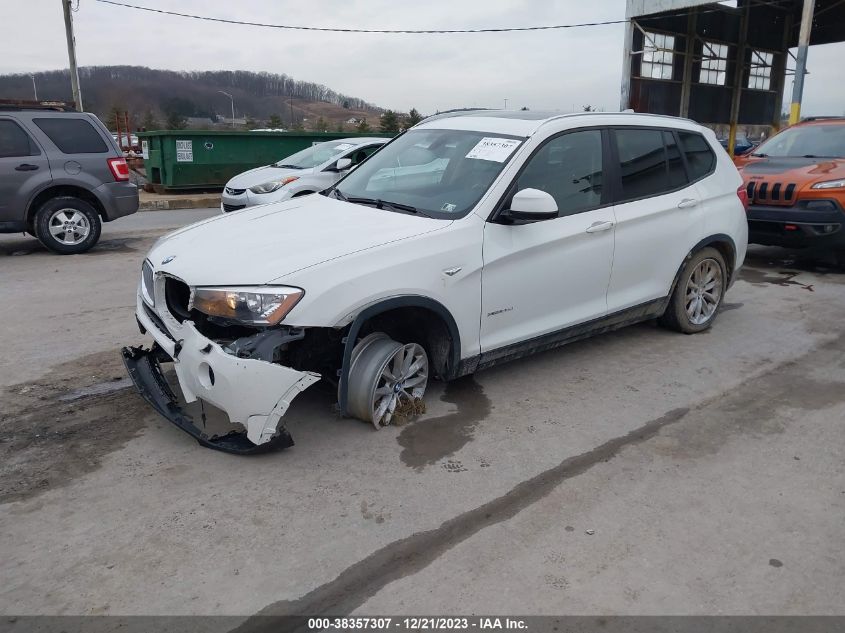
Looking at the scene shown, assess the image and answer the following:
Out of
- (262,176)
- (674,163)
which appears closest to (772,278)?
(674,163)

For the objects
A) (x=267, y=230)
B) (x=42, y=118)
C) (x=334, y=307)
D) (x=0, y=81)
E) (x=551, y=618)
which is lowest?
(x=551, y=618)

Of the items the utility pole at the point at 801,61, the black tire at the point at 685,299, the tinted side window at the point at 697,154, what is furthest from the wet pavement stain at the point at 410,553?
the utility pole at the point at 801,61

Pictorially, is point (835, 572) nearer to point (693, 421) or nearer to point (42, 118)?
point (693, 421)

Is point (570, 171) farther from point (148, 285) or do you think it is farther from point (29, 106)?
point (29, 106)

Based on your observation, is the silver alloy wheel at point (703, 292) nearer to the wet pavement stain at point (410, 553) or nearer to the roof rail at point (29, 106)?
the wet pavement stain at point (410, 553)

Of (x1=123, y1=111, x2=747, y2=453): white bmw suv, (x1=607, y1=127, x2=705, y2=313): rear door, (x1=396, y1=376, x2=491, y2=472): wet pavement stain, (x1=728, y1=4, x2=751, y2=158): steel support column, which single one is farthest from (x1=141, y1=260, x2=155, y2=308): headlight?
(x1=728, y1=4, x2=751, y2=158): steel support column

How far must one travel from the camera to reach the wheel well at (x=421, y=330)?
3.92 m

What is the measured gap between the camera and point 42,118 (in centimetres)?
895

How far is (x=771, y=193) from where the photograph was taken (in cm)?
807

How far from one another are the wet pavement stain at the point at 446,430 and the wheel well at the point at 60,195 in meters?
6.84

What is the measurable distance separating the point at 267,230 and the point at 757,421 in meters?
3.19

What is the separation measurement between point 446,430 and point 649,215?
2.30 meters

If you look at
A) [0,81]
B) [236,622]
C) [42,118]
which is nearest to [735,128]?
[42,118]

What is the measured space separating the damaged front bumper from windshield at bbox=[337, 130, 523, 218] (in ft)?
4.80
